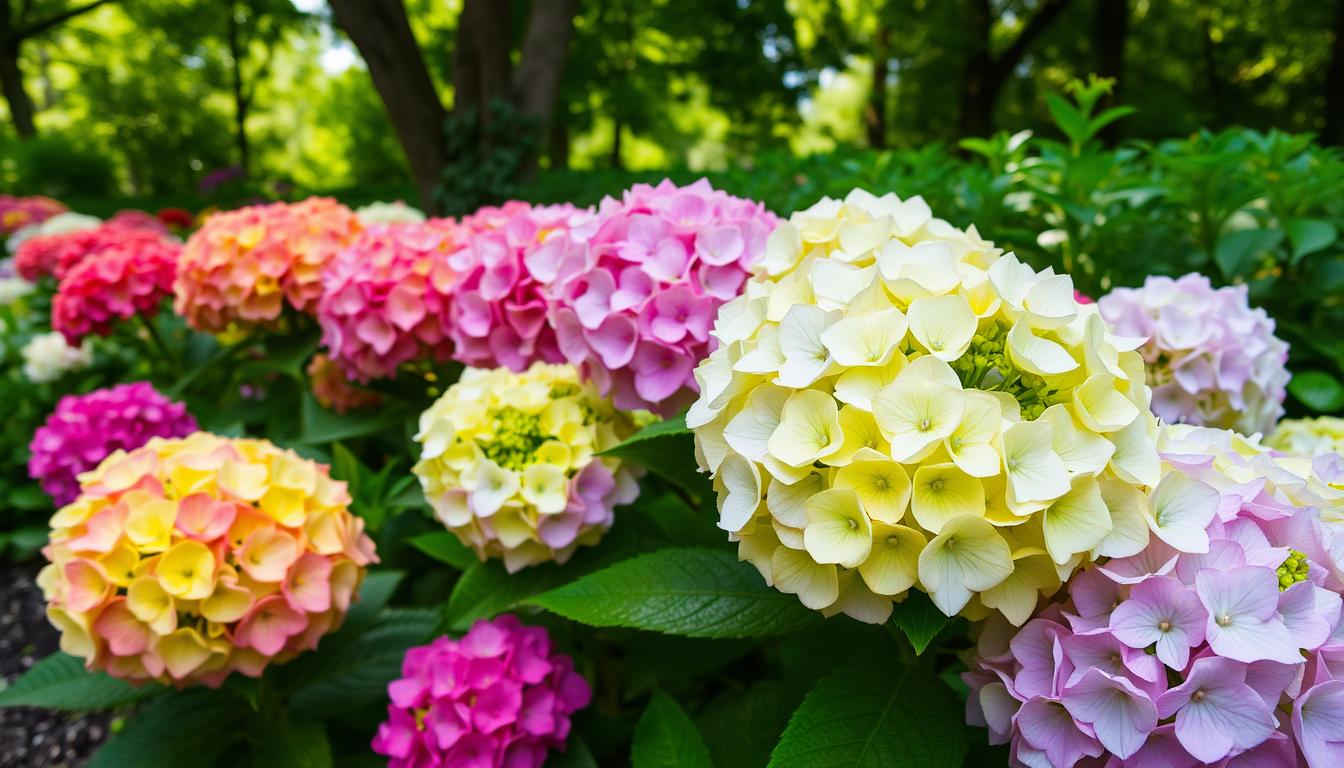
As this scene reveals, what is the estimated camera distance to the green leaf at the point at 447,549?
168 cm

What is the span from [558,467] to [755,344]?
0.60m

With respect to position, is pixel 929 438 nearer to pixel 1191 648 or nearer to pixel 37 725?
pixel 1191 648

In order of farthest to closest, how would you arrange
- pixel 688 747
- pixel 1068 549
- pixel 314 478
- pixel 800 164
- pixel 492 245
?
pixel 800 164 → pixel 492 245 → pixel 314 478 → pixel 688 747 → pixel 1068 549

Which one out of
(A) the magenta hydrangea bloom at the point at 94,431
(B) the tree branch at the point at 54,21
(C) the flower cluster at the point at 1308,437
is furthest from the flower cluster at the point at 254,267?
(B) the tree branch at the point at 54,21

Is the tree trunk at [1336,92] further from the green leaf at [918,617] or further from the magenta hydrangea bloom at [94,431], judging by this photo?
the magenta hydrangea bloom at [94,431]

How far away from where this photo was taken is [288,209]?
2580 millimetres

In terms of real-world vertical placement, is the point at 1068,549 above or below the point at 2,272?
above

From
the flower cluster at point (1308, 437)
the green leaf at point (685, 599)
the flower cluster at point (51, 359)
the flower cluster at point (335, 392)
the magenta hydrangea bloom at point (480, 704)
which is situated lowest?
the flower cluster at point (51, 359)

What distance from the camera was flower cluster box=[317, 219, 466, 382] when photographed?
1.95m

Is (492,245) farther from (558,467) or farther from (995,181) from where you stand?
(995,181)

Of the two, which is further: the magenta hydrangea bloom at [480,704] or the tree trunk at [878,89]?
the tree trunk at [878,89]

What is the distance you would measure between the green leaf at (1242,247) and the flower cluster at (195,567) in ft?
7.23

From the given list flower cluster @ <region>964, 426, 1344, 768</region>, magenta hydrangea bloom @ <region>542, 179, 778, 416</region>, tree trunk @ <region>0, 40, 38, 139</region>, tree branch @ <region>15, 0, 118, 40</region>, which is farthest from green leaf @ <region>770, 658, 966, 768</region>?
tree trunk @ <region>0, 40, 38, 139</region>

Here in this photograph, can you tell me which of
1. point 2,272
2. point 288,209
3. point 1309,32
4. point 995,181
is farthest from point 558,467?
point 1309,32
